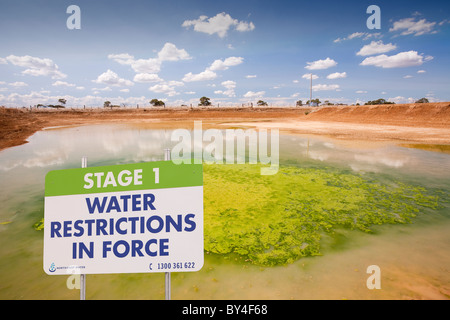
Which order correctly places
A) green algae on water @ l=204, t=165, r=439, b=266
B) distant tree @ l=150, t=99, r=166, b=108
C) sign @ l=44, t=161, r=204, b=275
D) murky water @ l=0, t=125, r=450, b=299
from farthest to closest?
distant tree @ l=150, t=99, r=166, b=108, green algae on water @ l=204, t=165, r=439, b=266, murky water @ l=0, t=125, r=450, b=299, sign @ l=44, t=161, r=204, b=275

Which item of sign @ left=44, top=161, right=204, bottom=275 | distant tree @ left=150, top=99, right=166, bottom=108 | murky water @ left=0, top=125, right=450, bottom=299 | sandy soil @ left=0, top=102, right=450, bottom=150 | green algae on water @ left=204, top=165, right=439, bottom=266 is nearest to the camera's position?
sign @ left=44, top=161, right=204, bottom=275

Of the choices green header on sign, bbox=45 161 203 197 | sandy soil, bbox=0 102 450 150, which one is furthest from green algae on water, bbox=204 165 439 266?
sandy soil, bbox=0 102 450 150

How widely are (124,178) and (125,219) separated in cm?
37

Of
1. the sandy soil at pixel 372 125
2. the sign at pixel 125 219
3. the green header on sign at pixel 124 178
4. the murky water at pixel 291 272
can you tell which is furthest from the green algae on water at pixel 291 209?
the sandy soil at pixel 372 125

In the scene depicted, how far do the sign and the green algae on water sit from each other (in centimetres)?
249

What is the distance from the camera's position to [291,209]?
20.0ft

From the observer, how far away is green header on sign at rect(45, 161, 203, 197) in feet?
6.79

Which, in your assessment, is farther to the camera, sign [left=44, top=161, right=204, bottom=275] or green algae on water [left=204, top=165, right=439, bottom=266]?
green algae on water [left=204, top=165, right=439, bottom=266]

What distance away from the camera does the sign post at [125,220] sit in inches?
80.3

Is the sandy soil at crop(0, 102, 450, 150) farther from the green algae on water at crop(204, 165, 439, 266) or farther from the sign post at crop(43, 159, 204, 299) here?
the sign post at crop(43, 159, 204, 299)

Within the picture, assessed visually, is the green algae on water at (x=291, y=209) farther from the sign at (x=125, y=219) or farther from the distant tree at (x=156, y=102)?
the distant tree at (x=156, y=102)

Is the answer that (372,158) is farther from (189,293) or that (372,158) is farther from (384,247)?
(189,293)
